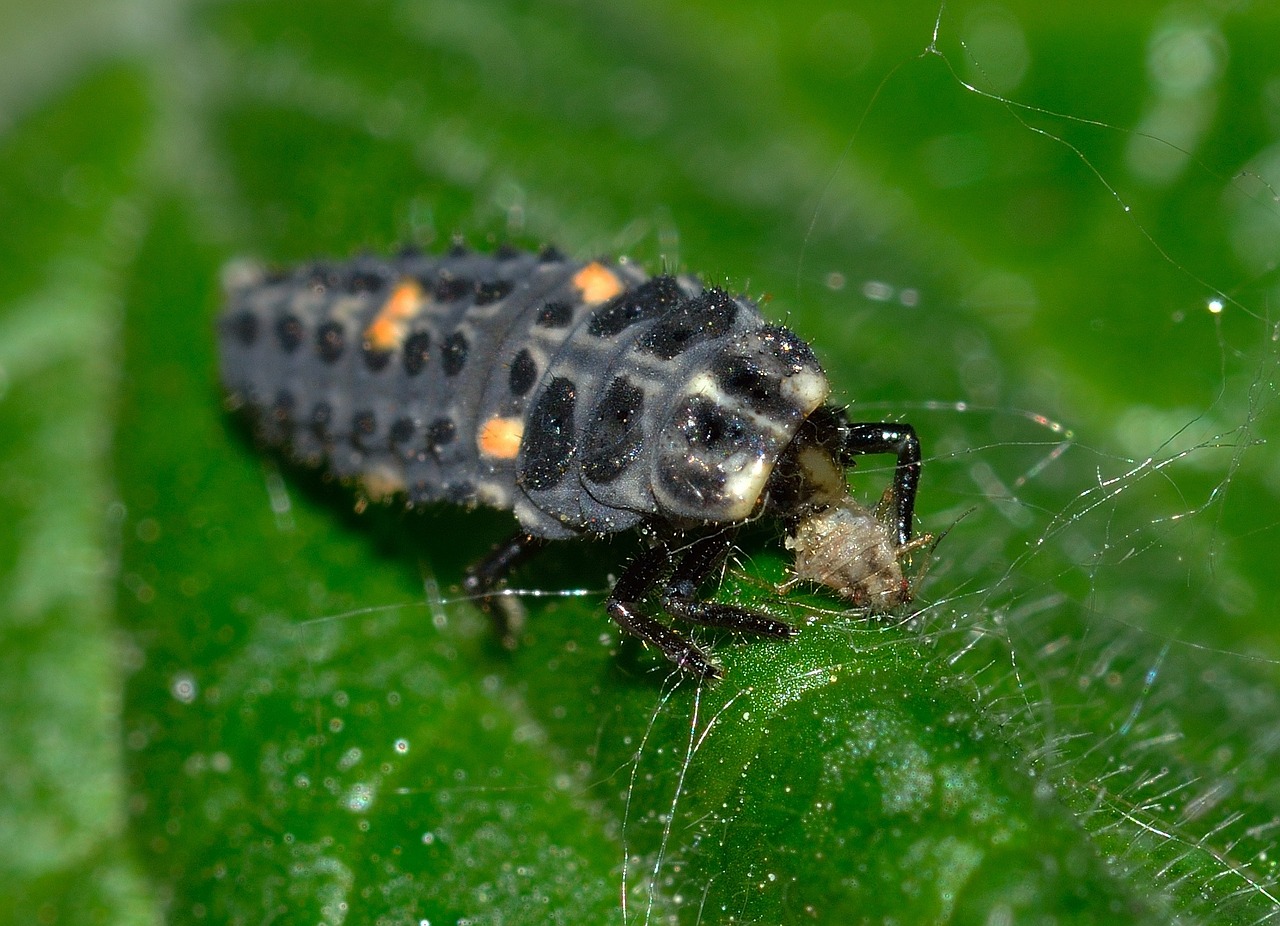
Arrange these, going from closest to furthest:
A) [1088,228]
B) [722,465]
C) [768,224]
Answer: [722,465], [1088,228], [768,224]

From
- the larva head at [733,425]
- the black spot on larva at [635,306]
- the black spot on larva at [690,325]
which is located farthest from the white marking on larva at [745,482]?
the black spot on larva at [635,306]

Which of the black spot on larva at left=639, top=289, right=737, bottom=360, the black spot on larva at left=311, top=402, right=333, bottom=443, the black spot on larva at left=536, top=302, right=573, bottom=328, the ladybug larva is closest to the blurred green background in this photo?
the ladybug larva

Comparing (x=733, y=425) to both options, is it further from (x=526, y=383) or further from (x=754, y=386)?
(x=526, y=383)

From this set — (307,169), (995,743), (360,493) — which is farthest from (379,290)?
(995,743)

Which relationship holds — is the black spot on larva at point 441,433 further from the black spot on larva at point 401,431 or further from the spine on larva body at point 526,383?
the black spot on larva at point 401,431

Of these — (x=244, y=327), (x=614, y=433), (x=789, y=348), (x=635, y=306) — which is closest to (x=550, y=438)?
(x=614, y=433)

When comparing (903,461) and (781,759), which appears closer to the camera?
(781,759)

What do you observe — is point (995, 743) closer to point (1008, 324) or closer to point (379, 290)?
point (1008, 324)
